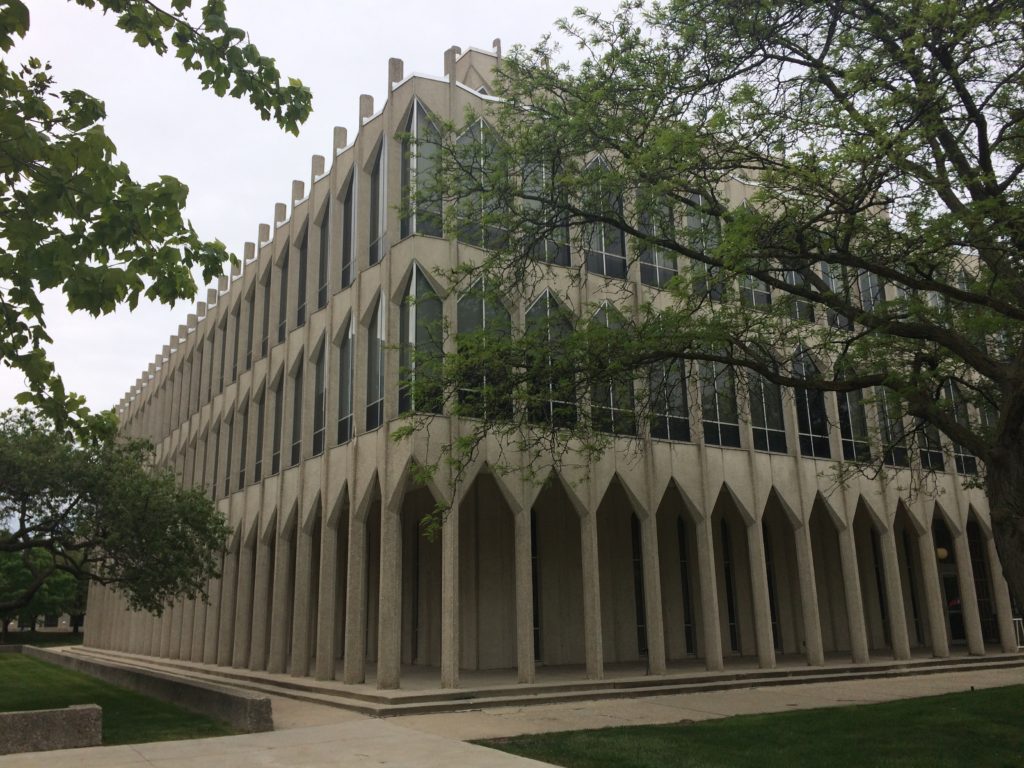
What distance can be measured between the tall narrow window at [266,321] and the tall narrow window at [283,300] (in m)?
0.83

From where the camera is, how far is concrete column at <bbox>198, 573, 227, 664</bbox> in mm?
28891

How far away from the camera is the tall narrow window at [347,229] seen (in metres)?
23.5

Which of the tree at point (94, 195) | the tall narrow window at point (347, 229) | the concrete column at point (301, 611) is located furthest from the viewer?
the tall narrow window at point (347, 229)

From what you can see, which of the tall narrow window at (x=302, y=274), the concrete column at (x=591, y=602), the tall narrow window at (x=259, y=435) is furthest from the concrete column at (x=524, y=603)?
the tall narrow window at (x=259, y=435)

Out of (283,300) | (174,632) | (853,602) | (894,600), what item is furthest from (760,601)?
(174,632)

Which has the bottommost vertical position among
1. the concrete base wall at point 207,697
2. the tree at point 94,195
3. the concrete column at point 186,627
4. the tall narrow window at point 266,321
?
the concrete base wall at point 207,697

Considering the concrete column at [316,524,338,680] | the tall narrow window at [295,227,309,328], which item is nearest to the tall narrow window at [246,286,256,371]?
the tall narrow window at [295,227,309,328]

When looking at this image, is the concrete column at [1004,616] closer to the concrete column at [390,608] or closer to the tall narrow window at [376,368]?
the concrete column at [390,608]

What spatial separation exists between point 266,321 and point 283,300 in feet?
5.39

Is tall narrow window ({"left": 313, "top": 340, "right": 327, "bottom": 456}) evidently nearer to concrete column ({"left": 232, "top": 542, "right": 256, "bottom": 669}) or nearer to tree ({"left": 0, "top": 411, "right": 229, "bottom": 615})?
tree ({"left": 0, "top": 411, "right": 229, "bottom": 615})

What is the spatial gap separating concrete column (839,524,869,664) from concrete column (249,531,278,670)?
17230 millimetres

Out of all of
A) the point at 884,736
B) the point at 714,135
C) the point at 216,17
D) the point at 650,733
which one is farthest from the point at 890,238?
the point at 216,17

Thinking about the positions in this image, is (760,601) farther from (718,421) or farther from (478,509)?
(478,509)

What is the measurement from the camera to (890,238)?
36.8ft
